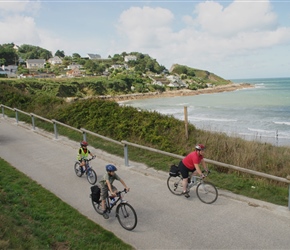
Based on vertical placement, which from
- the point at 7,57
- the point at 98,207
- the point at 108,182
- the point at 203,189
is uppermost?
the point at 7,57

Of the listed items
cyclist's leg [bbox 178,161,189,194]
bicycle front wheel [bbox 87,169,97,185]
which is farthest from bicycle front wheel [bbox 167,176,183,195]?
bicycle front wheel [bbox 87,169,97,185]

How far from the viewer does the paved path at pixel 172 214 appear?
5.14 m

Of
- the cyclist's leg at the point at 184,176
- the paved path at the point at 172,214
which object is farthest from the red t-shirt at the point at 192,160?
the paved path at the point at 172,214

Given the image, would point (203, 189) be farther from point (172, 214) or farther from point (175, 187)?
point (172, 214)

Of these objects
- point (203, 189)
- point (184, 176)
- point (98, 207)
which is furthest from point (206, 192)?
point (98, 207)

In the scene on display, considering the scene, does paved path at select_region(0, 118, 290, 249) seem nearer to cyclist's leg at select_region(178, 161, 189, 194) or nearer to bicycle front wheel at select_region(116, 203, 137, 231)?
bicycle front wheel at select_region(116, 203, 137, 231)

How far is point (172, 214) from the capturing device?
6.15 meters

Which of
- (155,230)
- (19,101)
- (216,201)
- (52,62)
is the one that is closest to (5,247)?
(155,230)

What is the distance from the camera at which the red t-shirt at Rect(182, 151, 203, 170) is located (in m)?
6.74

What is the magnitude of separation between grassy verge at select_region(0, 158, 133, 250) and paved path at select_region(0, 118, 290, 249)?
1.27 ft

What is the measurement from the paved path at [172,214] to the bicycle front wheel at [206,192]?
153 mm

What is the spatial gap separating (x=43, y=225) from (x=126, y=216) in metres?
1.59

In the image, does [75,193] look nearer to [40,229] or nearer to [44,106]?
[40,229]

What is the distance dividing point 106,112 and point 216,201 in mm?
8932
